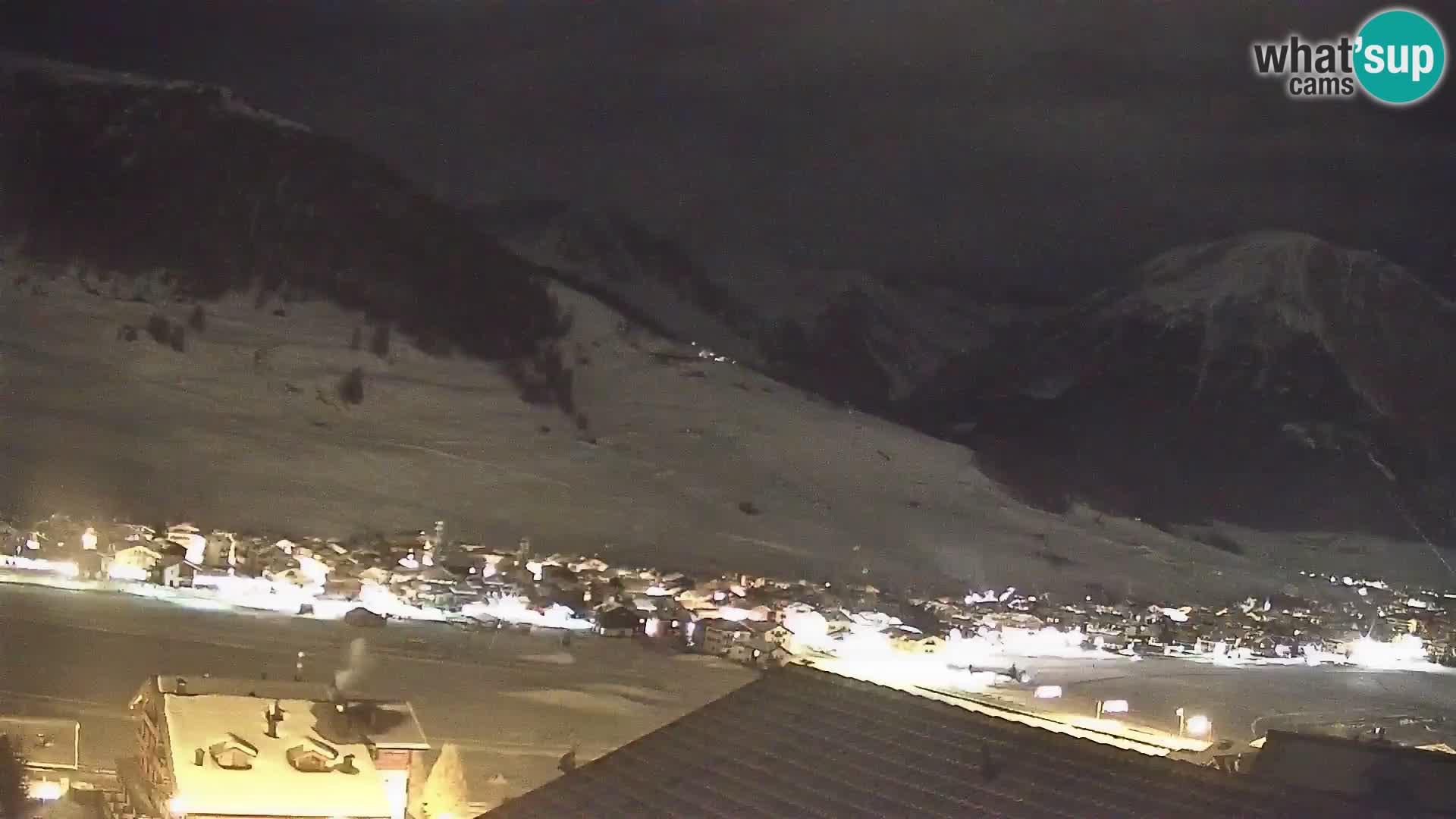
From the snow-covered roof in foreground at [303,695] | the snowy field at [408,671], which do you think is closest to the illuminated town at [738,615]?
the snow-covered roof in foreground at [303,695]

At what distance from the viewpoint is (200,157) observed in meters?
54.9

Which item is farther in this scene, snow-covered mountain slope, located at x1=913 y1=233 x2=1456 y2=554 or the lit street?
snow-covered mountain slope, located at x1=913 y1=233 x2=1456 y2=554

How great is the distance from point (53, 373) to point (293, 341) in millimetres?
10662

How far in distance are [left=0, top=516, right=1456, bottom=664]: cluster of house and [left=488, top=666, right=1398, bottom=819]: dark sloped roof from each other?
7.52 m

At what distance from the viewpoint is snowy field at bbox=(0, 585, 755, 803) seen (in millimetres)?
8742

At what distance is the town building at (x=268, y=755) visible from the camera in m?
6.41

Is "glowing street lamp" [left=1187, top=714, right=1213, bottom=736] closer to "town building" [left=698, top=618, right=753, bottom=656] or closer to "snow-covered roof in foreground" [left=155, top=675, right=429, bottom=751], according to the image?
"town building" [left=698, top=618, right=753, bottom=656]

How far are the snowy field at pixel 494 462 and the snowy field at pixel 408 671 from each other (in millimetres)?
9397

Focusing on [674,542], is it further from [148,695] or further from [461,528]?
[148,695]

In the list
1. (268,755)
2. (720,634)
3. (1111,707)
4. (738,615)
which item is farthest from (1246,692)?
(268,755)

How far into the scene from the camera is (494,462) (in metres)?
34.0

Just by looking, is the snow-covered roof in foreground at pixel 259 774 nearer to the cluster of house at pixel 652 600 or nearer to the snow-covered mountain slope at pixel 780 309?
the cluster of house at pixel 652 600

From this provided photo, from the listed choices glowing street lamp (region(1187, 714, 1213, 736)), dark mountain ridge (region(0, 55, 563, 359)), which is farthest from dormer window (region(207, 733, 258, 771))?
dark mountain ridge (region(0, 55, 563, 359))

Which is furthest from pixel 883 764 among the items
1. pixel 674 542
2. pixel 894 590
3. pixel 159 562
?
pixel 674 542
